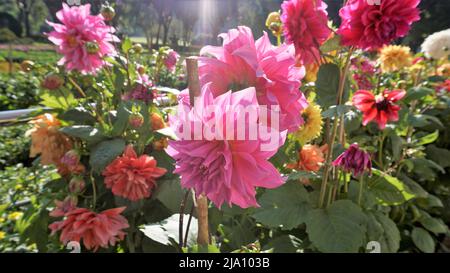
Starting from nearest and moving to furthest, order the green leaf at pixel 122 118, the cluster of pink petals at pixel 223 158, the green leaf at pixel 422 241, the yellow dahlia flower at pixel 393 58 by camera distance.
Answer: the cluster of pink petals at pixel 223 158 < the green leaf at pixel 122 118 < the green leaf at pixel 422 241 < the yellow dahlia flower at pixel 393 58

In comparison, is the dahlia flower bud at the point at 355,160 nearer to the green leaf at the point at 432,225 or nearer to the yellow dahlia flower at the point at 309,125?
the yellow dahlia flower at the point at 309,125

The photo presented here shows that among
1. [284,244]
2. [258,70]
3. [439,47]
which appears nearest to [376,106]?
[284,244]

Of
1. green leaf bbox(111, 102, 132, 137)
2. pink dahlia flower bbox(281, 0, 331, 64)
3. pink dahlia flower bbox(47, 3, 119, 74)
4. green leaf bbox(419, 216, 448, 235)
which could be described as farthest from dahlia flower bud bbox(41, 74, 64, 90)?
green leaf bbox(419, 216, 448, 235)

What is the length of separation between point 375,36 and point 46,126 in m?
0.79

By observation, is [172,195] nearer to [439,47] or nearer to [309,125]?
[309,125]

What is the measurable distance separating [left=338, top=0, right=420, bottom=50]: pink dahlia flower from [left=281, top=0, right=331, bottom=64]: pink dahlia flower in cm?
4

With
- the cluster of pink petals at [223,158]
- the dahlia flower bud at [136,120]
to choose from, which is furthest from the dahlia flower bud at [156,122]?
the cluster of pink petals at [223,158]

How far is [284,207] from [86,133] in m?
0.50

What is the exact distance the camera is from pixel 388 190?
0.97m

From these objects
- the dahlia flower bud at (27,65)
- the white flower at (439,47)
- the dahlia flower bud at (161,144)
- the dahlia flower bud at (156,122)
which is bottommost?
the dahlia flower bud at (161,144)

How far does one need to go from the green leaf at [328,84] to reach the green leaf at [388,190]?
0.29 meters

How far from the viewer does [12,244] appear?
50.9 inches

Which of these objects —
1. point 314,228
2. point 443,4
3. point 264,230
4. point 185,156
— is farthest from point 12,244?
point 443,4

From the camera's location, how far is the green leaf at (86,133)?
0.82 m
